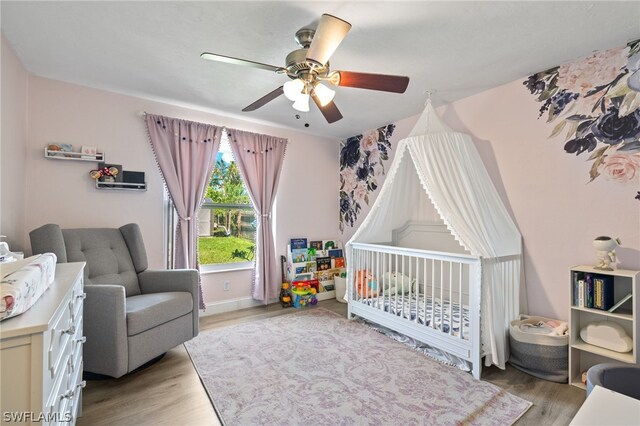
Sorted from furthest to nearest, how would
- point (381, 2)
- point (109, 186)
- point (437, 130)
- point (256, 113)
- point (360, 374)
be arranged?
point (256, 113) → point (109, 186) → point (437, 130) → point (360, 374) → point (381, 2)

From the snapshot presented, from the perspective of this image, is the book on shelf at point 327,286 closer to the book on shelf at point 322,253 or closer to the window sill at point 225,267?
the book on shelf at point 322,253

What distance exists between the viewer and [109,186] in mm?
2830

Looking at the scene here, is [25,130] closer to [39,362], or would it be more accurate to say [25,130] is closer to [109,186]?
[109,186]

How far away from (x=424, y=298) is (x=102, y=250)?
2856 mm

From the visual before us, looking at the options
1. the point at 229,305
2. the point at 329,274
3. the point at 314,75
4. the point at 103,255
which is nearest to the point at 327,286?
the point at 329,274

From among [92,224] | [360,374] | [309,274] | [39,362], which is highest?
[92,224]

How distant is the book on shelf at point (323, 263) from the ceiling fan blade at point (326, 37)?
2925mm

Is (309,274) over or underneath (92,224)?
underneath

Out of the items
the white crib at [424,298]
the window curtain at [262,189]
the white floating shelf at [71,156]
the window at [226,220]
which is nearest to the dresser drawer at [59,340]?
the white floating shelf at [71,156]

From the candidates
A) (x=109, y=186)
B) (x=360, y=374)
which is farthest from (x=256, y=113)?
(x=360, y=374)

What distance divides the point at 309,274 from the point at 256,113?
2.18 meters

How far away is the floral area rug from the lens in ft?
5.71

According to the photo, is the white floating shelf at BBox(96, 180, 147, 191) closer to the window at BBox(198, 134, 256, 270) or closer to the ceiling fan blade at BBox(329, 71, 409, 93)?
the window at BBox(198, 134, 256, 270)

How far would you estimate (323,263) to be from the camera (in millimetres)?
4195
